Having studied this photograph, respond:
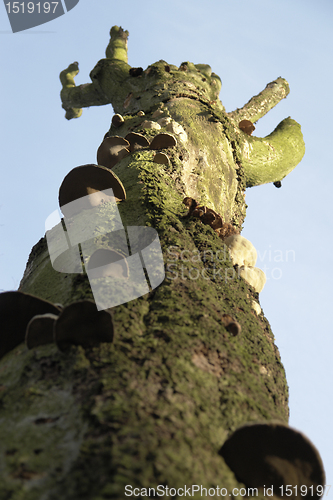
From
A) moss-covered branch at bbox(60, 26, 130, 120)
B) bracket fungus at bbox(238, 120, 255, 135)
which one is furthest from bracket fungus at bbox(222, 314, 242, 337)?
moss-covered branch at bbox(60, 26, 130, 120)

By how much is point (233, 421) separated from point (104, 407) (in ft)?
2.12

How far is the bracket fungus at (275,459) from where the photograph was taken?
63.2 inches

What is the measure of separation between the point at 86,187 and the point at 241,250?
1.68 metres

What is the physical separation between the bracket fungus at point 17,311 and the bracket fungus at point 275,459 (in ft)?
3.68

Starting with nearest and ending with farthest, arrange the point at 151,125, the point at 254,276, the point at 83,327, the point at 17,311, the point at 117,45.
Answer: the point at 83,327
the point at 17,311
the point at 254,276
the point at 151,125
the point at 117,45

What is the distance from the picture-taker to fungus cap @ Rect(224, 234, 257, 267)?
13.3 ft

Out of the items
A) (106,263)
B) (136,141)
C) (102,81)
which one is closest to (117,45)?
(102,81)

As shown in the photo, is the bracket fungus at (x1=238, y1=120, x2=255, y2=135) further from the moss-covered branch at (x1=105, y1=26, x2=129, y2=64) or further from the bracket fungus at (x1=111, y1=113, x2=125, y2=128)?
the moss-covered branch at (x1=105, y1=26, x2=129, y2=64)

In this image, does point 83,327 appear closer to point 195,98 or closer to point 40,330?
point 40,330

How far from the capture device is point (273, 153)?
8016mm

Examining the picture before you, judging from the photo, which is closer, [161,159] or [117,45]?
[161,159]

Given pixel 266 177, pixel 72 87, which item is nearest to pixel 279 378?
pixel 266 177

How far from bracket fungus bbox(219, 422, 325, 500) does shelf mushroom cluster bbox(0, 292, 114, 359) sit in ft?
2.54

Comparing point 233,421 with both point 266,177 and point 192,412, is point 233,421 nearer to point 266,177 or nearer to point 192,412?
point 192,412
